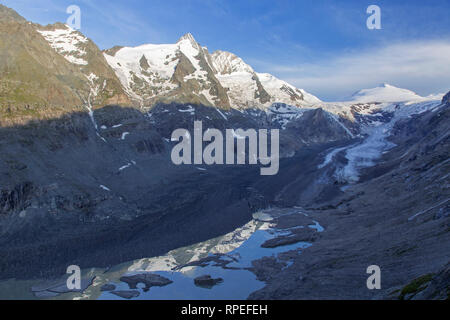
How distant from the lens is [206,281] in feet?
167

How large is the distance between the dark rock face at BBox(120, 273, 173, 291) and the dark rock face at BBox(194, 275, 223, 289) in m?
4.02

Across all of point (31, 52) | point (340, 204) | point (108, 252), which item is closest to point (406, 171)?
point (340, 204)

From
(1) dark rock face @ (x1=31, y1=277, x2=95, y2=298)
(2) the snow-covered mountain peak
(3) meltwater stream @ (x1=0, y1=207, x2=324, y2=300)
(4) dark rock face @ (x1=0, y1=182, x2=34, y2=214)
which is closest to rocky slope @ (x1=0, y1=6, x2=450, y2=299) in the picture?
(4) dark rock face @ (x1=0, y1=182, x2=34, y2=214)

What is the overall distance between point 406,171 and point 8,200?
93.2 metres

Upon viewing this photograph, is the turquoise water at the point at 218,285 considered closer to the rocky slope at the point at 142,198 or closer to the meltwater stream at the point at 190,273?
the meltwater stream at the point at 190,273

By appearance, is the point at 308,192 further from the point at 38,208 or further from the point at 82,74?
the point at 82,74

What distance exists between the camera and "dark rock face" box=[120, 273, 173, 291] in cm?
5016


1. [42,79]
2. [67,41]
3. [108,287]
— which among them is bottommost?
[108,287]

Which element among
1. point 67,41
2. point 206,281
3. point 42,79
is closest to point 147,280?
point 206,281

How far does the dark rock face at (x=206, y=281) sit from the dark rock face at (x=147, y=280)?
4.02 m

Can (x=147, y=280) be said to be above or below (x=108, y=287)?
above

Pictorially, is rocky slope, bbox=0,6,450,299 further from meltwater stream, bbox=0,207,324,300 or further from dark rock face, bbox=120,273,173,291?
dark rock face, bbox=120,273,173,291

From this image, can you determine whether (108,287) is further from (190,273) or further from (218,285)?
(218,285)

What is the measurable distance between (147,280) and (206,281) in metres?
8.49
